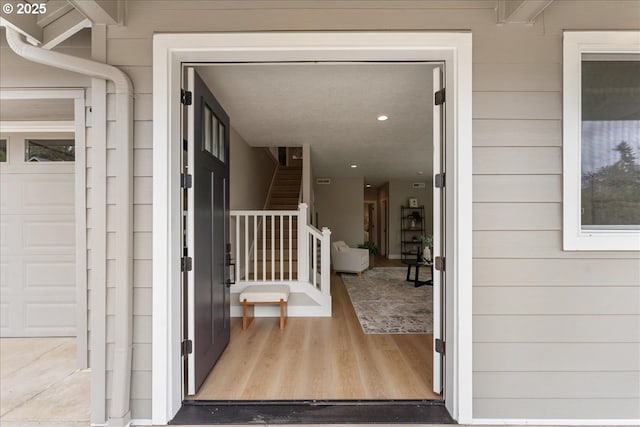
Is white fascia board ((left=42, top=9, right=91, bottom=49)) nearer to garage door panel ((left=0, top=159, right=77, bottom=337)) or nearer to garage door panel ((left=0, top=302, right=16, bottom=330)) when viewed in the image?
garage door panel ((left=0, top=159, right=77, bottom=337))

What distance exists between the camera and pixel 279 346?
291 cm

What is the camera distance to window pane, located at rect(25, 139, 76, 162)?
10.3ft

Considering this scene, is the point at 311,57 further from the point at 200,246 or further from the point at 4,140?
the point at 4,140

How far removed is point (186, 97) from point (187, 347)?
164 centimetres

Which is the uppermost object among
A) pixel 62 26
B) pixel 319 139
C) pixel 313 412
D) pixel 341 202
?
pixel 319 139

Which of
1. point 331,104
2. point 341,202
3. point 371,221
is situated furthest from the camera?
point 371,221

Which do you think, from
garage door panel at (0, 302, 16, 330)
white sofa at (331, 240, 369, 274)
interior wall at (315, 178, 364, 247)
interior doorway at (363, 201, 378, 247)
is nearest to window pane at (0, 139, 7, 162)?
garage door panel at (0, 302, 16, 330)

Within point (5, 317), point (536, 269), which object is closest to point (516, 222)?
point (536, 269)

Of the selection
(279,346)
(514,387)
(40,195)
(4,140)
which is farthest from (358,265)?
(4,140)

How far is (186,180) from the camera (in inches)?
75.3

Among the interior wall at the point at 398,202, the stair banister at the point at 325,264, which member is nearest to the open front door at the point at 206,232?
the stair banister at the point at 325,264

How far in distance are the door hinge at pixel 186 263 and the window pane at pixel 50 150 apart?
2326mm

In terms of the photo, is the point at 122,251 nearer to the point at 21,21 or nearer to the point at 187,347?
the point at 187,347

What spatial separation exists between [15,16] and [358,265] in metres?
6.27
